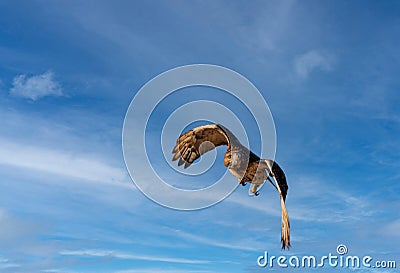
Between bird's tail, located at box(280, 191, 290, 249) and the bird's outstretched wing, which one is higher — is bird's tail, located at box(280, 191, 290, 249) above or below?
below

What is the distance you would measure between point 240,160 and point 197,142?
86.5 inches

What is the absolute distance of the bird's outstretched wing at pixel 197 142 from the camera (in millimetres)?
25066

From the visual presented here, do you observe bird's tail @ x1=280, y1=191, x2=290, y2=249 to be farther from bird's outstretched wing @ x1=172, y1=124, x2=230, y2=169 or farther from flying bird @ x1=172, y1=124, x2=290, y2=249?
bird's outstretched wing @ x1=172, y1=124, x2=230, y2=169

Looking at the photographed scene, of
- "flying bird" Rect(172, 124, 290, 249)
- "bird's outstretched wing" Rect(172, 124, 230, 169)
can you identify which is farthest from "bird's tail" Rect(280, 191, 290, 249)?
"bird's outstretched wing" Rect(172, 124, 230, 169)

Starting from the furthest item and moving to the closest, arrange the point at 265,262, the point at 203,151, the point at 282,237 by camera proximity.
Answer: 1. the point at 265,262
2. the point at 203,151
3. the point at 282,237

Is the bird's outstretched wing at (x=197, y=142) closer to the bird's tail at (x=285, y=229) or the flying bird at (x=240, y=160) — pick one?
the flying bird at (x=240, y=160)

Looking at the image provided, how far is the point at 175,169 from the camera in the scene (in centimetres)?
2633

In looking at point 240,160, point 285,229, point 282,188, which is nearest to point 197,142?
point 240,160

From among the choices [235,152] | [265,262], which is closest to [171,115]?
[235,152]

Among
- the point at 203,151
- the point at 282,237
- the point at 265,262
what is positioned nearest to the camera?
the point at 282,237

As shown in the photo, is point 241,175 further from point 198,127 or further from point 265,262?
point 265,262

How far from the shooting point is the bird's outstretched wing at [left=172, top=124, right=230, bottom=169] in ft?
82.2

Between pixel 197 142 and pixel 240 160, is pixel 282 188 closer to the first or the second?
pixel 240 160

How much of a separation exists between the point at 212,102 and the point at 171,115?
191cm
